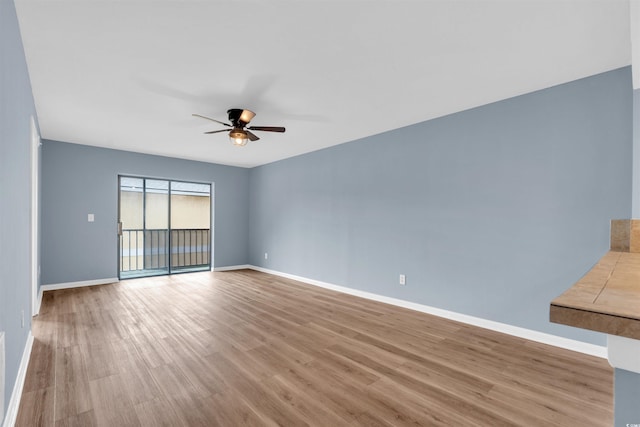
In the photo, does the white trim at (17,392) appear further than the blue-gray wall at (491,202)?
No

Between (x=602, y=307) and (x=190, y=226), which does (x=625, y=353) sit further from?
(x=190, y=226)

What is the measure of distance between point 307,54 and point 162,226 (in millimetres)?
5448

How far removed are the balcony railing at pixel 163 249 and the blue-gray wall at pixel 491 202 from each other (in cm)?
368

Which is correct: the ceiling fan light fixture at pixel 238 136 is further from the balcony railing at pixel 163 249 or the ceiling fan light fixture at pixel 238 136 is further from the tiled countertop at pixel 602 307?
the balcony railing at pixel 163 249

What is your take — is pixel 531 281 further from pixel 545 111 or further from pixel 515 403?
pixel 545 111

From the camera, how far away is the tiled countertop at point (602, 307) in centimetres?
46

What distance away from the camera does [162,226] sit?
20.2ft

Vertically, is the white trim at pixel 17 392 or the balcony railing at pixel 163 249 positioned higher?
the balcony railing at pixel 163 249

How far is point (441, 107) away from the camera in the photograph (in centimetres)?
318

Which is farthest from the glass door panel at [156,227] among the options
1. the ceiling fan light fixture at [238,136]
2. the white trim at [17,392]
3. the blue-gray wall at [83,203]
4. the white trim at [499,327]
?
the white trim at [499,327]

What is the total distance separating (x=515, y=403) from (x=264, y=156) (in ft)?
16.8

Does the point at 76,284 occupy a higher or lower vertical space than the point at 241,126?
lower

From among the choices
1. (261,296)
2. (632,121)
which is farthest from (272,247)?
(632,121)

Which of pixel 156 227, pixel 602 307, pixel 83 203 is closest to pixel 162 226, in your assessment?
pixel 156 227
